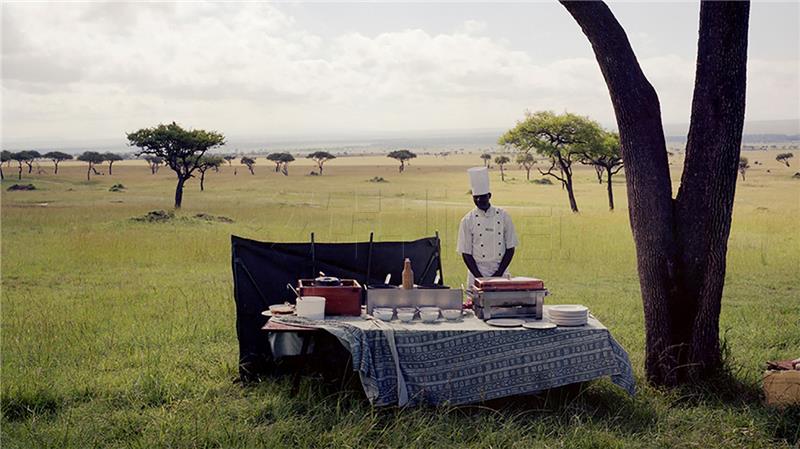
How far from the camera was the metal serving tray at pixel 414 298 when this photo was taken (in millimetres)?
5684

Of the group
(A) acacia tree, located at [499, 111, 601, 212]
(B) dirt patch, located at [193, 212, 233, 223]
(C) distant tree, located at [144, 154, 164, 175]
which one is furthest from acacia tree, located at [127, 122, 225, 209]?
(A) acacia tree, located at [499, 111, 601, 212]

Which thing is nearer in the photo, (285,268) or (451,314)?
(451,314)

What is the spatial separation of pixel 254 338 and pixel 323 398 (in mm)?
1037

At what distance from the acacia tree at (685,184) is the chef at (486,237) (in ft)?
3.58

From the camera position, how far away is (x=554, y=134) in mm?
32688

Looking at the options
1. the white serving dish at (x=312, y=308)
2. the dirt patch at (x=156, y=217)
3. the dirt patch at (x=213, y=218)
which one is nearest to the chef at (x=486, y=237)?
the white serving dish at (x=312, y=308)

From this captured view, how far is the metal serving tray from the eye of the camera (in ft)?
18.6

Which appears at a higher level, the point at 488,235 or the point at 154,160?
the point at 154,160

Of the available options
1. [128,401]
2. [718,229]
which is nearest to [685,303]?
[718,229]

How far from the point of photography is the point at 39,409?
5.66m

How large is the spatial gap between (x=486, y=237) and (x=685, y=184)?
165 centimetres

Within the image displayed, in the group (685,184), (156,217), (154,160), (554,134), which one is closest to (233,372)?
(685,184)

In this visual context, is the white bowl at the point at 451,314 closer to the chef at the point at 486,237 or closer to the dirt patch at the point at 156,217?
the chef at the point at 486,237

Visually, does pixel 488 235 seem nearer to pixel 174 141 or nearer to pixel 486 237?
pixel 486 237
